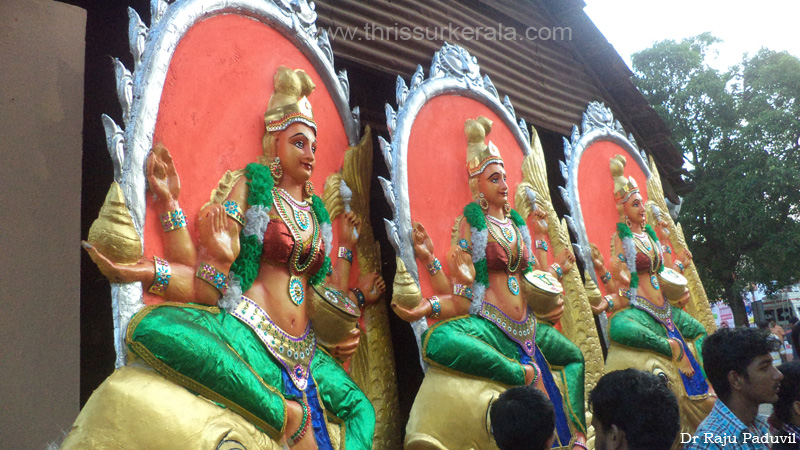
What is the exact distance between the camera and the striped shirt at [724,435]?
244cm

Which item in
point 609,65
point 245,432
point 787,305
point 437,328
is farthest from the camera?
point 787,305

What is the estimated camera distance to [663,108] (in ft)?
51.5

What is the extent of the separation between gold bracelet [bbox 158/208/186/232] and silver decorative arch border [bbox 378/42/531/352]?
138 centimetres

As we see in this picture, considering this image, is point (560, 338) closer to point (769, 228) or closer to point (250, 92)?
point (250, 92)

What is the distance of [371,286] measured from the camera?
3.91 meters

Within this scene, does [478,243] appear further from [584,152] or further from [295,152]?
[584,152]

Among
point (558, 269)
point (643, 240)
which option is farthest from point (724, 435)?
point (643, 240)

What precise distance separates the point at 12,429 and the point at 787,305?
2296cm

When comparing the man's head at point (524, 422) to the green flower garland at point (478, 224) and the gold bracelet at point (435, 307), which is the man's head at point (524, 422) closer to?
the gold bracelet at point (435, 307)

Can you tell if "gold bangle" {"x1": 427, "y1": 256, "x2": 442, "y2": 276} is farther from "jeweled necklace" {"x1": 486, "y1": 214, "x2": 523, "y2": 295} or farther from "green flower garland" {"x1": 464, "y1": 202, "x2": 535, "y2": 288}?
"jeweled necklace" {"x1": 486, "y1": 214, "x2": 523, "y2": 295}

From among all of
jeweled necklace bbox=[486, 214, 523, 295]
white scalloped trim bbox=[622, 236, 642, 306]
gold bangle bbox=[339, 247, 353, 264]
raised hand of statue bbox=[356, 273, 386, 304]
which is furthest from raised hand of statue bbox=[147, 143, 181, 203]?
white scalloped trim bbox=[622, 236, 642, 306]

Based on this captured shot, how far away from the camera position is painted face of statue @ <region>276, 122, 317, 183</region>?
3.46 m

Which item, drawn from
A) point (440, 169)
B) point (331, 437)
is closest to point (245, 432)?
point (331, 437)

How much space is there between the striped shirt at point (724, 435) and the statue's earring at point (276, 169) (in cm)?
221
